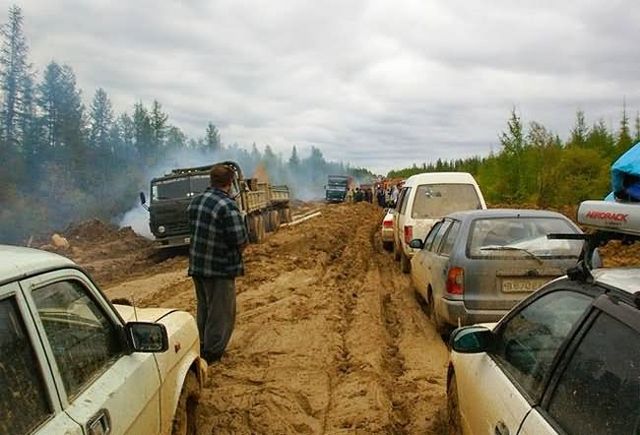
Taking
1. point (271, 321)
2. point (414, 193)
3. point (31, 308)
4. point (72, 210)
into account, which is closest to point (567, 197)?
point (414, 193)

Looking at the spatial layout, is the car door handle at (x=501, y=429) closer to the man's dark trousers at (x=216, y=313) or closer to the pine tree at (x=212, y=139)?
the man's dark trousers at (x=216, y=313)

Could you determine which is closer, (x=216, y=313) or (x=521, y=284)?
(x=216, y=313)

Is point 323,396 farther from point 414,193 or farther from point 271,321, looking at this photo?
point 414,193

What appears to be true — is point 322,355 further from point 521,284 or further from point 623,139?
point 623,139

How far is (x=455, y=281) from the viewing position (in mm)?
6125

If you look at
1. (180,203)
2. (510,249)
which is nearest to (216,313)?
Answer: (510,249)

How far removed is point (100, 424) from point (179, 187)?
15.4 meters

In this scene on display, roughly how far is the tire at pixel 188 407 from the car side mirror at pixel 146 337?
69 centimetres

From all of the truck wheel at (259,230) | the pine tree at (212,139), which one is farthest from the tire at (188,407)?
the pine tree at (212,139)

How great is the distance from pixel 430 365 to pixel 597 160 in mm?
21076

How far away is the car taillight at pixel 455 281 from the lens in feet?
20.0

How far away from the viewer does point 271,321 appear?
305 inches

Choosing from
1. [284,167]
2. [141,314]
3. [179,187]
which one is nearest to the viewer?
[141,314]

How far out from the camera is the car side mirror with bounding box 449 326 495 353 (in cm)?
309
